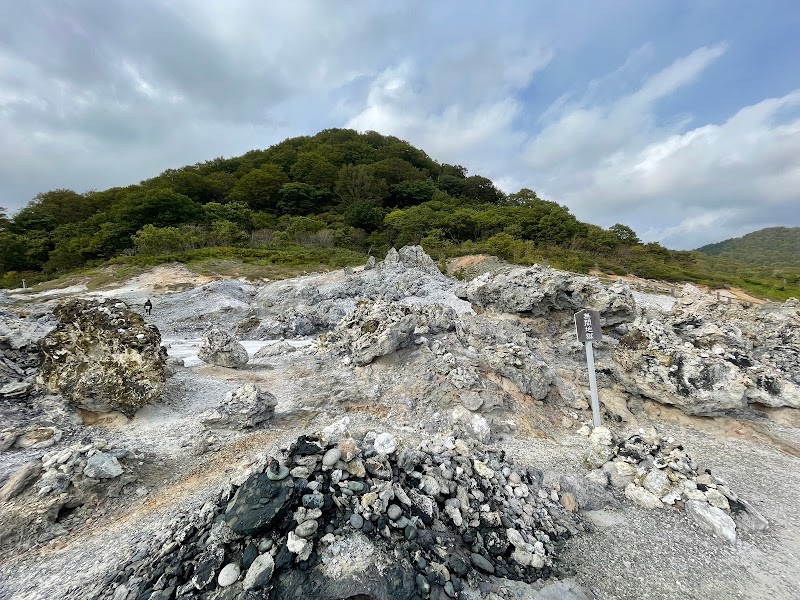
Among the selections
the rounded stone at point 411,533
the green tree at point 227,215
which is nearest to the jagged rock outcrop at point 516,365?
the rounded stone at point 411,533

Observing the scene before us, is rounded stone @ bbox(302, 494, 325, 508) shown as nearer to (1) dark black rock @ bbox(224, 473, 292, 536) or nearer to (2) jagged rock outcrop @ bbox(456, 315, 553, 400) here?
(1) dark black rock @ bbox(224, 473, 292, 536)

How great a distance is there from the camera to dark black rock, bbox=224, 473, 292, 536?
3.19 meters

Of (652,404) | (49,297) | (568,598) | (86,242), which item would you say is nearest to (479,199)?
(86,242)

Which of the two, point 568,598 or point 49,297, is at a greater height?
point 49,297

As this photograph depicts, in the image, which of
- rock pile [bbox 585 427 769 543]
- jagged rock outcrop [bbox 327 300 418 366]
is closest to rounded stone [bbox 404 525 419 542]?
rock pile [bbox 585 427 769 543]

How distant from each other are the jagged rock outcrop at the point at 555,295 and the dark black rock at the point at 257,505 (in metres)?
10.4

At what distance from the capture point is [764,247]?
92750 millimetres

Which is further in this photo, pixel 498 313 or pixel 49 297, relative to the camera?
pixel 49 297

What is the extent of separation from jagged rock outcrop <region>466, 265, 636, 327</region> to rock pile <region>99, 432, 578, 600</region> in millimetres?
8588

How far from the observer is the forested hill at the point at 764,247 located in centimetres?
7981

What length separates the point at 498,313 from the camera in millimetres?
13367

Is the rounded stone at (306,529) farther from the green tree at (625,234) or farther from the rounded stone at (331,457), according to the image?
the green tree at (625,234)

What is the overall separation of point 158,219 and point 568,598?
56.6 m

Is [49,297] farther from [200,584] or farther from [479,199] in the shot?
[479,199]
